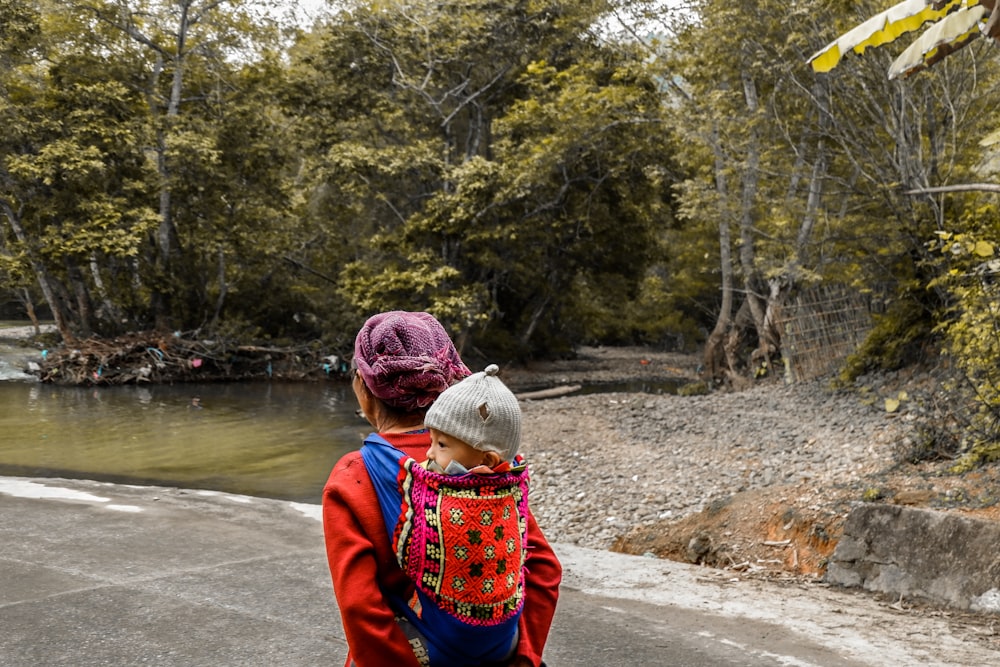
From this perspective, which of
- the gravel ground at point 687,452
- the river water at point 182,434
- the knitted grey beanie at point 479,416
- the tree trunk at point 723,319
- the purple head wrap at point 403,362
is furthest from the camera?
the tree trunk at point 723,319

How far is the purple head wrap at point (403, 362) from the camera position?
2.04m

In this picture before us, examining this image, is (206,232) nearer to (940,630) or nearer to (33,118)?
(33,118)

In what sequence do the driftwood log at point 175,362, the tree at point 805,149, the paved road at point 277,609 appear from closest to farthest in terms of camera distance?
the paved road at point 277,609 → the tree at point 805,149 → the driftwood log at point 175,362

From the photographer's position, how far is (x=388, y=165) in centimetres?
2169

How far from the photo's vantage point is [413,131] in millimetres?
23359

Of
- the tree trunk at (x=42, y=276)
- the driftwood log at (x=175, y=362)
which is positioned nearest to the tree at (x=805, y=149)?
the driftwood log at (x=175, y=362)

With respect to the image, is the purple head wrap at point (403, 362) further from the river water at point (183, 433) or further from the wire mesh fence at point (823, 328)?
the wire mesh fence at point (823, 328)

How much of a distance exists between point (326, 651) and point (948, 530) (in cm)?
351

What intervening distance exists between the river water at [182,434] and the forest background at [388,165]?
324 cm

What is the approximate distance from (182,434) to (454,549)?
13538 millimetres

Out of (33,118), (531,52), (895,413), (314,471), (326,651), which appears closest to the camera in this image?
(326,651)

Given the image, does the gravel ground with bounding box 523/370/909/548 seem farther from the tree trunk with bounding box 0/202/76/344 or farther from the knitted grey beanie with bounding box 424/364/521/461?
the tree trunk with bounding box 0/202/76/344

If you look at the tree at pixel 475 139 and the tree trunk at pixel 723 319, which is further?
the tree at pixel 475 139

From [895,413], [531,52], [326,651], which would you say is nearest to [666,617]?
[326,651]
